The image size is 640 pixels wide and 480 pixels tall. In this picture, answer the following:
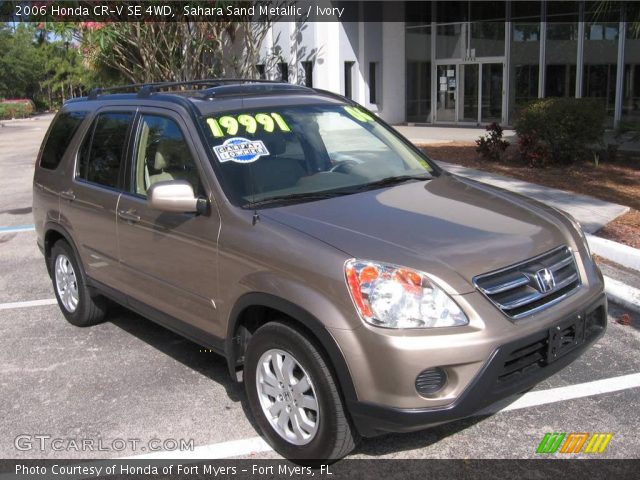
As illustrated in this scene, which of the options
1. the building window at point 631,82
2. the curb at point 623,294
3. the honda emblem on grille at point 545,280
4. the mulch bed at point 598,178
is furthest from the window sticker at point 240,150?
the building window at point 631,82

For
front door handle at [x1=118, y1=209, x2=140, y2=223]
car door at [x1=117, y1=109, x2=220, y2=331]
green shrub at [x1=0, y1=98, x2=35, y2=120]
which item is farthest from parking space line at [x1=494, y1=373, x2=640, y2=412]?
green shrub at [x1=0, y1=98, x2=35, y2=120]

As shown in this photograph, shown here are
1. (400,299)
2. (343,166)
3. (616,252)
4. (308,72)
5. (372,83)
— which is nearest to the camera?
(400,299)

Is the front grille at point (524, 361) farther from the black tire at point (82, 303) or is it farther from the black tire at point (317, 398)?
the black tire at point (82, 303)

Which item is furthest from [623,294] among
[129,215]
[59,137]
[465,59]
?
[465,59]

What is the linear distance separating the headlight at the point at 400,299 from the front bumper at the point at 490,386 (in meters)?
0.27

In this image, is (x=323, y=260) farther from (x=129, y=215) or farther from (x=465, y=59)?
(x=465, y=59)

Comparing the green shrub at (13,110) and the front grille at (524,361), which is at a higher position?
the green shrub at (13,110)

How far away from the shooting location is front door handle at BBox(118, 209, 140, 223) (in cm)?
426

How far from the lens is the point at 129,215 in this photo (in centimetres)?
432

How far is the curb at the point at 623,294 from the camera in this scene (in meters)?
5.32

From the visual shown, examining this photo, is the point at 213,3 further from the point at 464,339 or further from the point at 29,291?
the point at 464,339

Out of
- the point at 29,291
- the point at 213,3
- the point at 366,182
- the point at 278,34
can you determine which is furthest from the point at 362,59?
the point at 366,182

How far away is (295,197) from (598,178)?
27.7ft

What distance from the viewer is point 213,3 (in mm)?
15836
